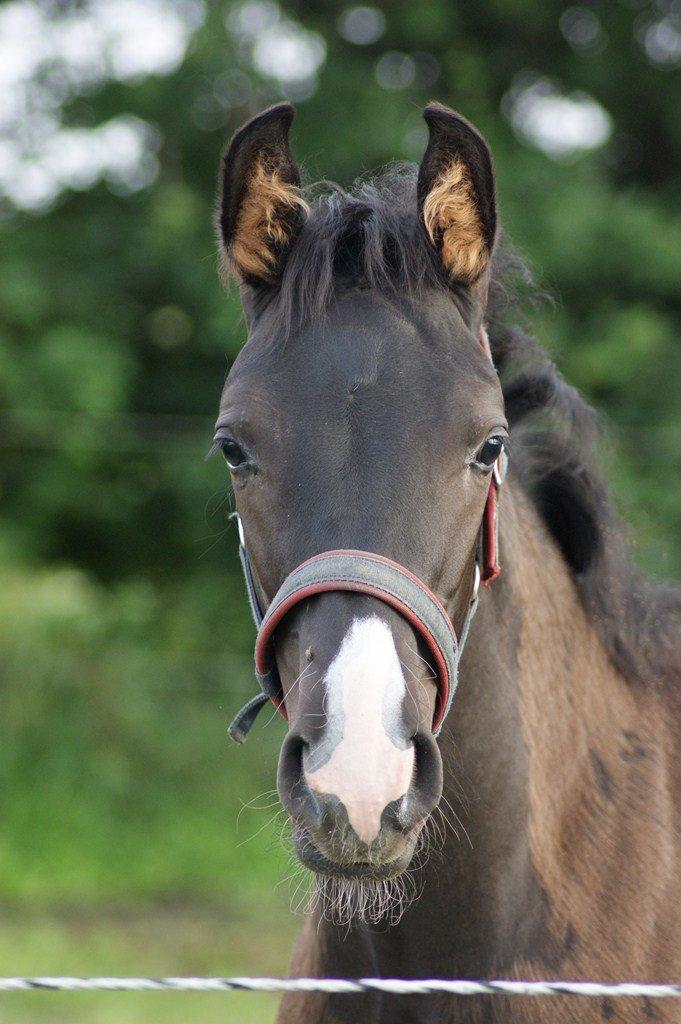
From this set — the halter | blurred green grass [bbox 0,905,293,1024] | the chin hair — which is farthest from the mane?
blurred green grass [bbox 0,905,293,1024]

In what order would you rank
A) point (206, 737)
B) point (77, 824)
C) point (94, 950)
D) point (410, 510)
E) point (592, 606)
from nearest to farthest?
point (410, 510), point (592, 606), point (94, 950), point (77, 824), point (206, 737)

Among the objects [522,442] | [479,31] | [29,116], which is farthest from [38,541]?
[522,442]

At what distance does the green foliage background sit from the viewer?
878cm

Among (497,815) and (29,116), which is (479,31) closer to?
(29,116)

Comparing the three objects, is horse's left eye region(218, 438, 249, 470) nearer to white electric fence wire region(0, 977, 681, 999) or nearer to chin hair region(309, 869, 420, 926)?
chin hair region(309, 869, 420, 926)

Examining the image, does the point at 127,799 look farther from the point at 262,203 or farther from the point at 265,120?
the point at 265,120

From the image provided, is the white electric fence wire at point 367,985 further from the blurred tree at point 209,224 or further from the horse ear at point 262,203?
the blurred tree at point 209,224

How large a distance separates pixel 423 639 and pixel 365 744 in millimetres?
309

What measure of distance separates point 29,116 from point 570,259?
5.28m

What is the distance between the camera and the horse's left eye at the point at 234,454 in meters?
2.32

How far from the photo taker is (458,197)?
2.48m

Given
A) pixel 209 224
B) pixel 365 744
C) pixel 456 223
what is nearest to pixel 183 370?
pixel 209 224

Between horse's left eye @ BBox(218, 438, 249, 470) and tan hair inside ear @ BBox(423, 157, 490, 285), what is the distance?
66cm

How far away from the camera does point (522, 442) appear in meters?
3.05
